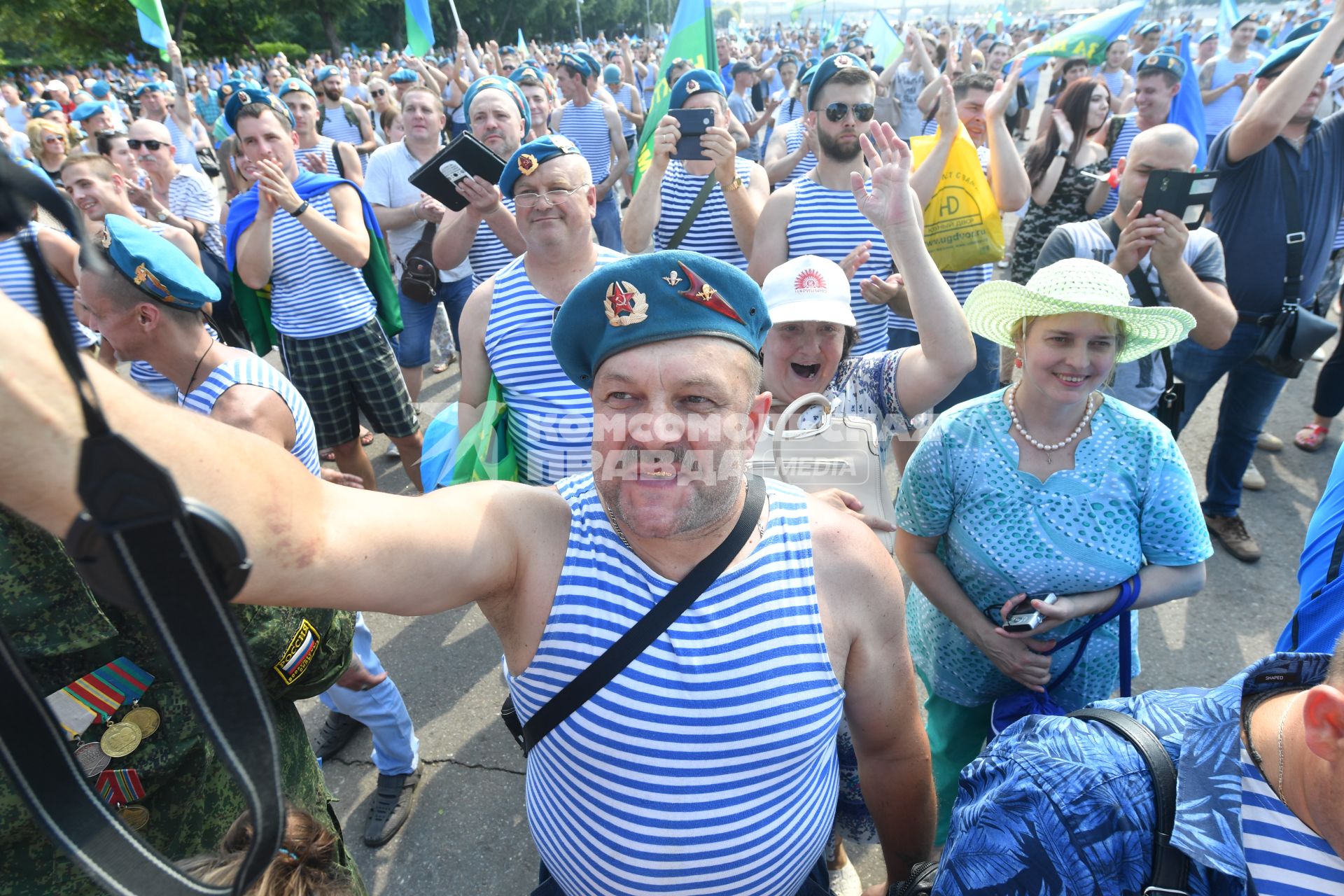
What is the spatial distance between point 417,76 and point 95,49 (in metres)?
39.1

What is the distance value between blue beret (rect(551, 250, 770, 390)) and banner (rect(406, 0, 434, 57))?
28.2ft

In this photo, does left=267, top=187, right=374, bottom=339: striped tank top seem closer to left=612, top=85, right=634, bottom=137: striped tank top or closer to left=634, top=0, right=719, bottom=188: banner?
left=634, top=0, right=719, bottom=188: banner

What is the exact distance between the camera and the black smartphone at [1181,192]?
9.28ft

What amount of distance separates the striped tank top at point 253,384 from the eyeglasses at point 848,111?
8.89 feet

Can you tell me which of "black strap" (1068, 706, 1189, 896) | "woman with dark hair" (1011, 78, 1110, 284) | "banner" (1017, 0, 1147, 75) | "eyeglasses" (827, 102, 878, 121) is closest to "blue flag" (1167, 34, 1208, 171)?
"woman with dark hair" (1011, 78, 1110, 284)

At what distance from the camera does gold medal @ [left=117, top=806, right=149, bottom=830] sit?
4.64 feet

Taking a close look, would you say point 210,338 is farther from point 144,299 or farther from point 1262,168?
point 1262,168

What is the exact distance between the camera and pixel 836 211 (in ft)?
11.3

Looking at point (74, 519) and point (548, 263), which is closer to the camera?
point (74, 519)

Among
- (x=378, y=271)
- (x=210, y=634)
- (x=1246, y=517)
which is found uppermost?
(x=210, y=634)

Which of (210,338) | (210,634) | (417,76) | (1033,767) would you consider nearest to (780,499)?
(1033,767)

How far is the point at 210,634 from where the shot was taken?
63 centimetres

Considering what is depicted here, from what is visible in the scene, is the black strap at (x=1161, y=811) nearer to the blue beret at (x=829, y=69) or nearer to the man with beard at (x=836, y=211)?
the man with beard at (x=836, y=211)

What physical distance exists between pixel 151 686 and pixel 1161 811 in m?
1.79
